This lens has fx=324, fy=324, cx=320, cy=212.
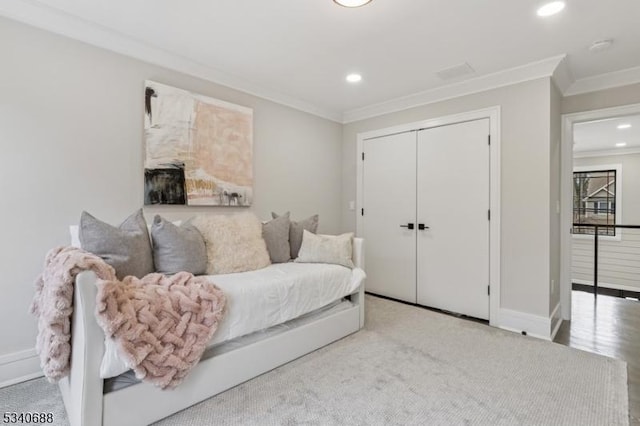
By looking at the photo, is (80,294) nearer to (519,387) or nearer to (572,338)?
(519,387)

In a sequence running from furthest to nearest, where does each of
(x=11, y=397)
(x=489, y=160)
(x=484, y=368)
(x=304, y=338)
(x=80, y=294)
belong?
(x=489, y=160)
(x=304, y=338)
(x=484, y=368)
(x=11, y=397)
(x=80, y=294)

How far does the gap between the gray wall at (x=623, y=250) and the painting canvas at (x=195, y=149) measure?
6.90 metres

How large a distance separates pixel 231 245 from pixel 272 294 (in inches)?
23.6


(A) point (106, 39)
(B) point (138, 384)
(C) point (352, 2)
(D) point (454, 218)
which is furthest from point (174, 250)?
(D) point (454, 218)

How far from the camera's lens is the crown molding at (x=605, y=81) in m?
2.84

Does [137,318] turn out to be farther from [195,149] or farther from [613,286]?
[613,286]

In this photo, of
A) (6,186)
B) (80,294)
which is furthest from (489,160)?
(6,186)

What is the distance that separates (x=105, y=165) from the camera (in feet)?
7.69

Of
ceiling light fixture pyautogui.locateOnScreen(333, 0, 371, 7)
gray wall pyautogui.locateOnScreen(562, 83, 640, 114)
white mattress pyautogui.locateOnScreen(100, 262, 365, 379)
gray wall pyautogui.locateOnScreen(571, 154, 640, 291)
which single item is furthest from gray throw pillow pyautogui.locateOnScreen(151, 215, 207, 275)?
gray wall pyautogui.locateOnScreen(571, 154, 640, 291)

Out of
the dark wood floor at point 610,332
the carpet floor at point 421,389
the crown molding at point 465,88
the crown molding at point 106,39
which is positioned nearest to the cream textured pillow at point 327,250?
the carpet floor at point 421,389

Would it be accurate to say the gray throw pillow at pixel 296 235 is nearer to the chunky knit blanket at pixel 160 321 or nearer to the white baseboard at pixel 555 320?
the chunky knit blanket at pixel 160 321

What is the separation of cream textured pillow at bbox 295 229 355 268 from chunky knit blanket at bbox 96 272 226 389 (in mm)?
1118

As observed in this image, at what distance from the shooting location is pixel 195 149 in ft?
9.18

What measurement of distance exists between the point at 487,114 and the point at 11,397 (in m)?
4.07
